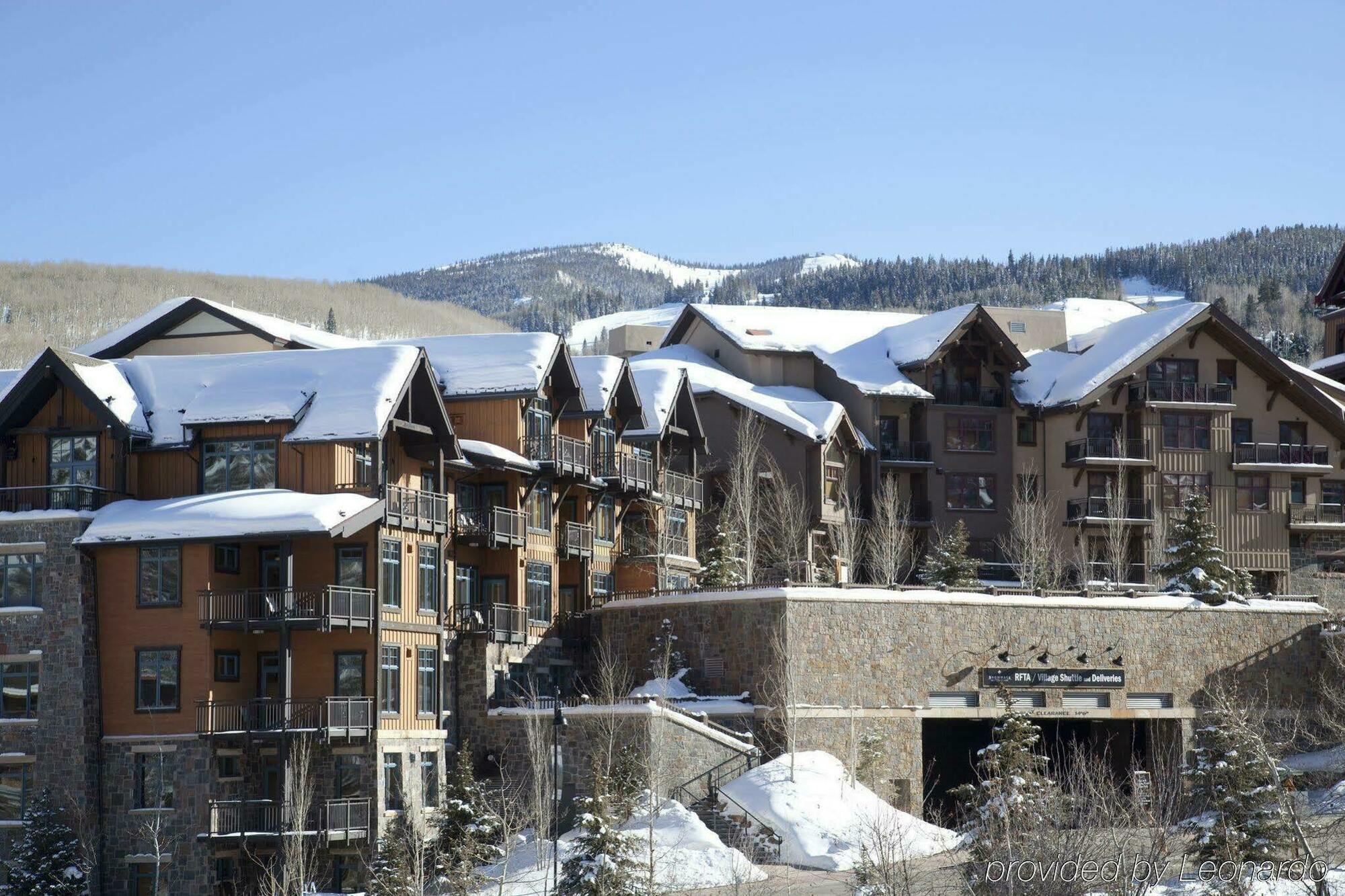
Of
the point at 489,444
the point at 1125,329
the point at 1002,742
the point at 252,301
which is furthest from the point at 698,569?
the point at 252,301

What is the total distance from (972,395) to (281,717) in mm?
40383

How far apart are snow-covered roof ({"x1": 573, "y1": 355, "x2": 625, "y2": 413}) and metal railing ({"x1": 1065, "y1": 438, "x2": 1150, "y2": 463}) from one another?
23438 millimetres

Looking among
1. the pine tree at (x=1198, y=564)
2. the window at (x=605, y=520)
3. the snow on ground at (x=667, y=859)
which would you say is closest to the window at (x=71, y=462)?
the snow on ground at (x=667, y=859)

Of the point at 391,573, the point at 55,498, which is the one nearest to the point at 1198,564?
the point at 391,573

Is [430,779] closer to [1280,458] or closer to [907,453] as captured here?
[907,453]

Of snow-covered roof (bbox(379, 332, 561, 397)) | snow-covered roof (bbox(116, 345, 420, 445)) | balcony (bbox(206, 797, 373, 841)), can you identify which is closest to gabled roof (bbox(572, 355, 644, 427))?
snow-covered roof (bbox(379, 332, 561, 397))

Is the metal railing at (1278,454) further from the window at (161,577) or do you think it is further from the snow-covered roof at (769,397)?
the window at (161,577)

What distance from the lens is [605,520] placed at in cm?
6700

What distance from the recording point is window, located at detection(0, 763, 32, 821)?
5172 cm

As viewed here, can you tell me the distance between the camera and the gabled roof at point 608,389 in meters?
63.5

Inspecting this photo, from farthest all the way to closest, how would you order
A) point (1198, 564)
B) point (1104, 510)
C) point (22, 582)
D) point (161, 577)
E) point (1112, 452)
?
point (1112, 452), point (1104, 510), point (1198, 564), point (22, 582), point (161, 577)

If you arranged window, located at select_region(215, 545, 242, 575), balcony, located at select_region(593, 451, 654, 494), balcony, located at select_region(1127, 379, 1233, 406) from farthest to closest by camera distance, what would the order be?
1. balcony, located at select_region(1127, 379, 1233, 406)
2. balcony, located at select_region(593, 451, 654, 494)
3. window, located at select_region(215, 545, 242, 575)

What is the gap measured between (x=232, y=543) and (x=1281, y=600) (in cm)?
3757

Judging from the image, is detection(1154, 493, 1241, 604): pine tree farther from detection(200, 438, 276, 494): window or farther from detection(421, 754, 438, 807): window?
detection(200, 438, 276, 494): window
